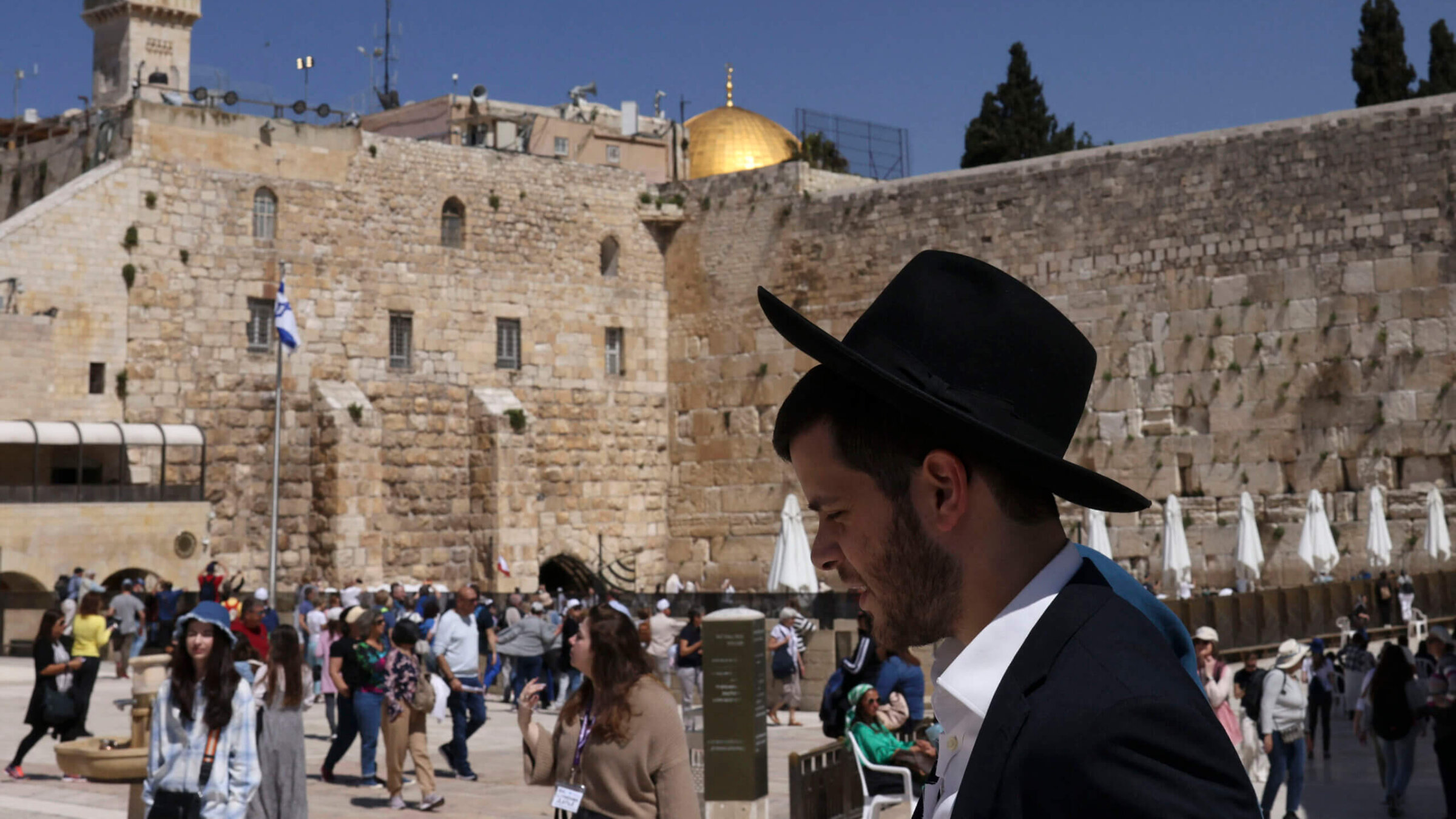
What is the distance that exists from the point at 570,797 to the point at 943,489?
326 centimetres

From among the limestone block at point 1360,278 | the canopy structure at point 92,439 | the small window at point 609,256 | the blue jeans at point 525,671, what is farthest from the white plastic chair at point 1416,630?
the canopy structure at point 92,439

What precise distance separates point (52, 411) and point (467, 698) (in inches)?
447

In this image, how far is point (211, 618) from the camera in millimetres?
5215

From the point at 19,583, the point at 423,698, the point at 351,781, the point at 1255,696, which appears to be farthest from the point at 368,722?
the point at 19,583

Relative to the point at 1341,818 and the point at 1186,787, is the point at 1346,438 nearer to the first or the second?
the point at 1341,818

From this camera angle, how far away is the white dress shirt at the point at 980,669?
4.10ft

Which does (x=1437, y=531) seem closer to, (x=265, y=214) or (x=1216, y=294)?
(x=1216, y=294)

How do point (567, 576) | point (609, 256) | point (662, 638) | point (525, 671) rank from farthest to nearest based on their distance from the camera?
point (567, 576) → point (609, 256) → point (662, 638) → point (525, 671)

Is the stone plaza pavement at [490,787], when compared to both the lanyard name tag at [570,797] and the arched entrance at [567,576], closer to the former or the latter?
the lanyard name tag at [570,797]

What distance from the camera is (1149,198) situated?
2025 centimetres

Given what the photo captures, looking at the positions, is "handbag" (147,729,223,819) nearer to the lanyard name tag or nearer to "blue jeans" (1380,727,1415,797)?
the lanyard name tag

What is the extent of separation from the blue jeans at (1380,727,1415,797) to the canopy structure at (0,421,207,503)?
1529 centimetres

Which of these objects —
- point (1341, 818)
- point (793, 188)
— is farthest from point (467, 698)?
point (793, 188)

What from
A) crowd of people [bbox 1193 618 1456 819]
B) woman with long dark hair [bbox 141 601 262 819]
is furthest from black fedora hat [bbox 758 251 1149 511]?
crowd of people [bbox 1193 618 1456 819]
